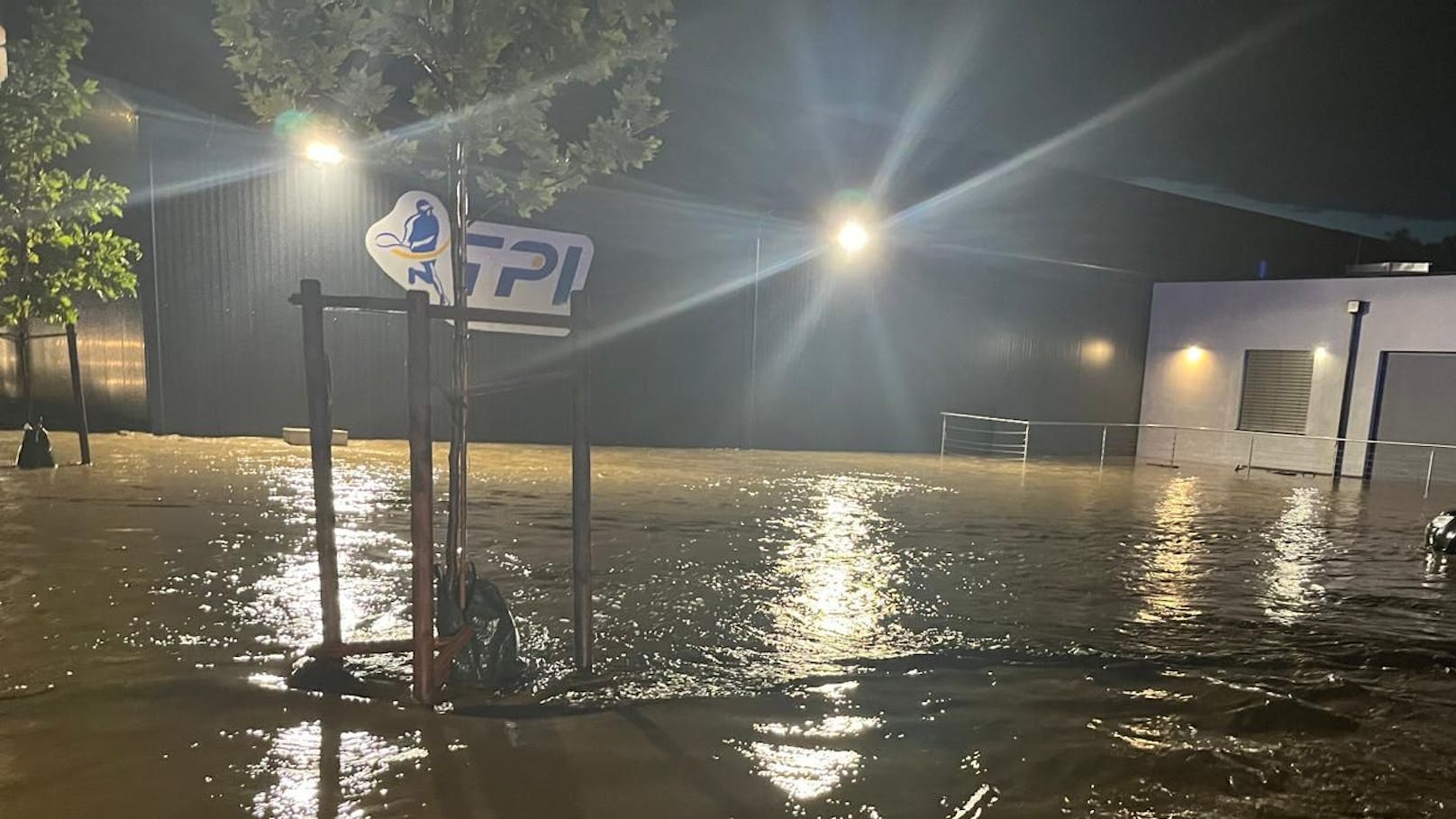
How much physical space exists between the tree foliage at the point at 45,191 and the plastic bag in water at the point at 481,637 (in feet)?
26.8

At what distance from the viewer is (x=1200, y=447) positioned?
765 inches

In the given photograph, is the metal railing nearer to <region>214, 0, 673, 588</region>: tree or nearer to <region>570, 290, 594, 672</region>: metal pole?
<region>214, 0, 673, 588</region>: tree

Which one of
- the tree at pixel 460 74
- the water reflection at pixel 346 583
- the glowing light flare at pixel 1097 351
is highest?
the tree at pixel 460 74

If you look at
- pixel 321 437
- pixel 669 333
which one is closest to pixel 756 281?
pixel 669 333

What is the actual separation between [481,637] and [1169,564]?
6.62m

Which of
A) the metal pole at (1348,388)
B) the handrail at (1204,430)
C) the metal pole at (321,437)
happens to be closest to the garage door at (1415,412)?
the handrail at (1204,430)

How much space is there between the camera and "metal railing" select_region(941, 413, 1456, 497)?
16.4 meters

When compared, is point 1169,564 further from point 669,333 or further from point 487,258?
point 487,258

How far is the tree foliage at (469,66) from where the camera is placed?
13.0 ft

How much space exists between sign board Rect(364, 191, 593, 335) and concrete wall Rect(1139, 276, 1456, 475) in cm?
1504

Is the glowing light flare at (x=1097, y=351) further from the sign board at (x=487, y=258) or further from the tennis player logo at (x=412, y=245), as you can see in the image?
the tennis player logo at (x=412, y=245)

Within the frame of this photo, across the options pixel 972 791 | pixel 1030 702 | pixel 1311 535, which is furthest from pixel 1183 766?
pixel 1311 535

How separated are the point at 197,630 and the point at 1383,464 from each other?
2054 cm

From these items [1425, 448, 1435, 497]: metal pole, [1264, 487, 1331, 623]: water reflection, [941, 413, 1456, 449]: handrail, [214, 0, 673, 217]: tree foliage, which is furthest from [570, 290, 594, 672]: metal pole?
[1425, 448, 1435, 497]: metal pole
